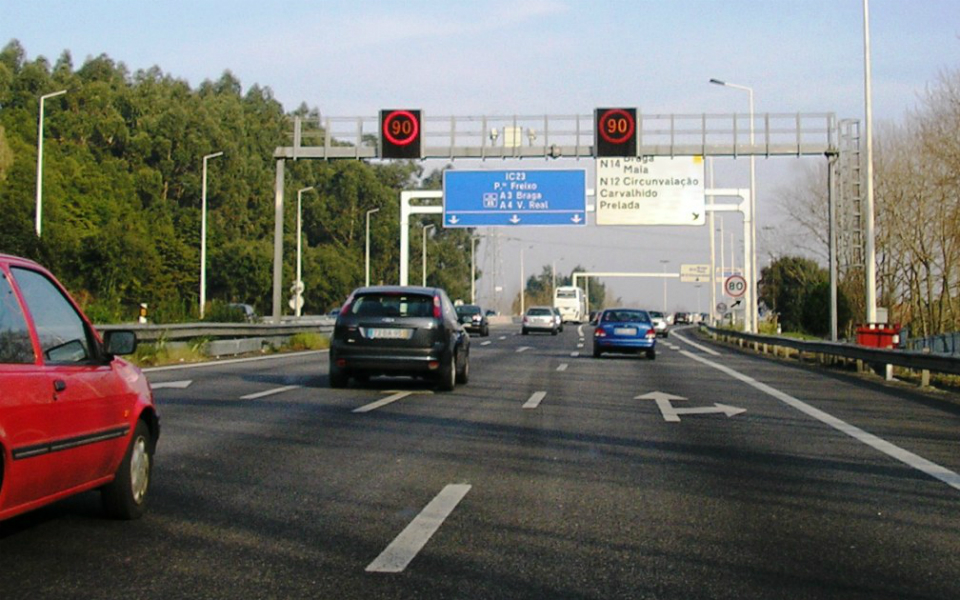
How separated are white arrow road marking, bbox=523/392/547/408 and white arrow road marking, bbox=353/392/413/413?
178cm

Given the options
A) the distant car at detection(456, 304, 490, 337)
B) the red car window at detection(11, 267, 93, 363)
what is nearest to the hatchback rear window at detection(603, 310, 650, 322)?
the distant car at detection(456, 304, 490, 337)

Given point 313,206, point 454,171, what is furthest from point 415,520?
point 313,206

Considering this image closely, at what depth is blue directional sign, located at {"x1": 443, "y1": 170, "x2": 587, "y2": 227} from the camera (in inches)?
1724

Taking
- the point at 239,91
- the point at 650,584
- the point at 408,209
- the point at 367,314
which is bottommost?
the point at 650,584

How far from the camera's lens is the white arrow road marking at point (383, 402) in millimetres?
14305

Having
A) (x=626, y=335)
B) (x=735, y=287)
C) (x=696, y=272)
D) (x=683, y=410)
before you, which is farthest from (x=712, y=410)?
(x=696, y=272)

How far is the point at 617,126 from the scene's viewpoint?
106 ft

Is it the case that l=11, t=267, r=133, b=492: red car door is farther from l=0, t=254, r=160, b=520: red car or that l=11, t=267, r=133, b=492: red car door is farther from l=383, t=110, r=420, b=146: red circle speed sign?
l=383, t=110, r=420, b=146: red circle speed sign

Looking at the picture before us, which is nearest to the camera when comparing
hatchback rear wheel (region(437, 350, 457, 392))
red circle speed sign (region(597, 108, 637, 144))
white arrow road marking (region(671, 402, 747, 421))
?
white arrow road marking (region(671, 402, 747, 421))

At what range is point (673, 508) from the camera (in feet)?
24.9

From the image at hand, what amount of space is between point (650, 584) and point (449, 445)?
5392mm

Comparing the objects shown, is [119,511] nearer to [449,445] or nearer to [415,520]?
[415,520]

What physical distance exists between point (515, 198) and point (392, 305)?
27287mm

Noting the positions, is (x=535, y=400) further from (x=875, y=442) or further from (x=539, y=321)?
(x=539, y=321)
